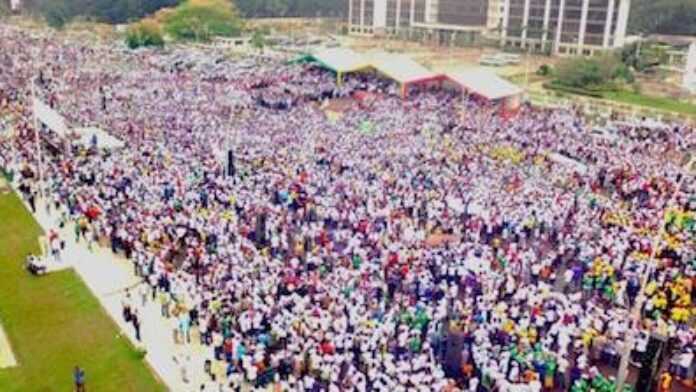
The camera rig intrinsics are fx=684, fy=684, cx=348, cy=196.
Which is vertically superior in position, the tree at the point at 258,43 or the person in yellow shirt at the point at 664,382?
the tree at the point at 258,43

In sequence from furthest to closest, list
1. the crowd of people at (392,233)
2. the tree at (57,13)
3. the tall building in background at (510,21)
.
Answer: the tree at (57,13) < the tall building in background at (510,21) < the crowd of people at (392,233)

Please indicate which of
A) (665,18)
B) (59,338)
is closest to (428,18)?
(665,18)

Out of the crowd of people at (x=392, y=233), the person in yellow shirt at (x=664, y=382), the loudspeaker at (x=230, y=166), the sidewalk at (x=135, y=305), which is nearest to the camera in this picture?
the person in yellow shirt at (x=664, y=382)

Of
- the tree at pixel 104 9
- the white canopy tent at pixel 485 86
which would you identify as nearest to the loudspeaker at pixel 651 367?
the white canopy tent at pixel 485 86

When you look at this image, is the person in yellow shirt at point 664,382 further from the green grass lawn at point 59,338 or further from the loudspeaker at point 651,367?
the green grass lawn at point 59,338

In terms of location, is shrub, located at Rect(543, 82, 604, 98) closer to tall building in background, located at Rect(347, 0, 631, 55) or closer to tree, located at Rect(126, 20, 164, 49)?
tall building in background, located at Rect(347, 0, 631, 55)

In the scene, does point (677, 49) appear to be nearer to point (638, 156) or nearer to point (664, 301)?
point (638, 156)

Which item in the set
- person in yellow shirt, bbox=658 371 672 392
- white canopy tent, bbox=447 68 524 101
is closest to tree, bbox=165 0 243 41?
→ white canopy tent, bbox=447 68 524 101
